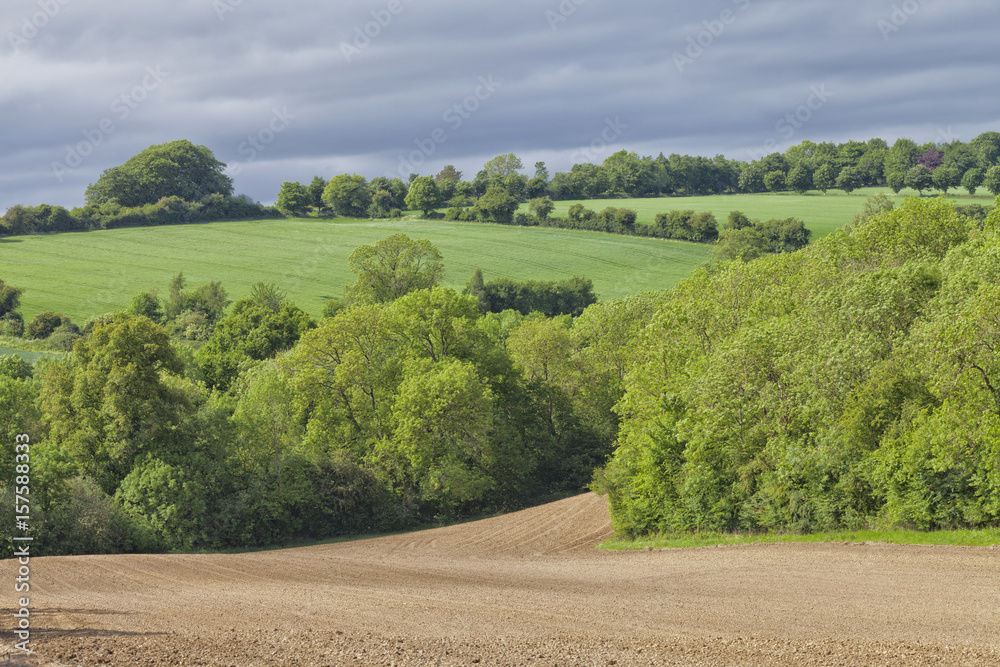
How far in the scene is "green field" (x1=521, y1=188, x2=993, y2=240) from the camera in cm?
13212

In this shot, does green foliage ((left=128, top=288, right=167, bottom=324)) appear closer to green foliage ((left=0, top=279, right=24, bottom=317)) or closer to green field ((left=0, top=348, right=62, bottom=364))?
green foliage ((left=0, top=279, right=24, bottom=317))

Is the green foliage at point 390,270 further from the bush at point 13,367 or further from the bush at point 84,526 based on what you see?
the bush at point 84,526

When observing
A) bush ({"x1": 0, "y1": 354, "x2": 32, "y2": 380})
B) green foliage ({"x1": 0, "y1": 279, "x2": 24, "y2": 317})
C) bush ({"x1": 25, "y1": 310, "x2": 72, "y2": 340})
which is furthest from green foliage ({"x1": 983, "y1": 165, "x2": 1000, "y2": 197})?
green foliage ({"x1": 0, "y1": 279, "x2": 24, "y2": 317})

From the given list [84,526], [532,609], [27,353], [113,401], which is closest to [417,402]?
[113,401]

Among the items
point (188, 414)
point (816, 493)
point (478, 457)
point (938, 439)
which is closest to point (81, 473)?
point (188, 414)

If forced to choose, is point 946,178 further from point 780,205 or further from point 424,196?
point 424,196

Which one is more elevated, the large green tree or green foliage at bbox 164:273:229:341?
the large green tree

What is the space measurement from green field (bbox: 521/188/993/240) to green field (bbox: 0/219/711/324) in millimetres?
17027

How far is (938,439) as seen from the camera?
30.6 metres

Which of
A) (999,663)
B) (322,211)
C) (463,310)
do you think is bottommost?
(999,663)

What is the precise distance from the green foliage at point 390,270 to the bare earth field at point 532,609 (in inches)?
2253

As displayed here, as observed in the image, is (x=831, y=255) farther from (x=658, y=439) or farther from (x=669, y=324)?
(x=658, y=439)

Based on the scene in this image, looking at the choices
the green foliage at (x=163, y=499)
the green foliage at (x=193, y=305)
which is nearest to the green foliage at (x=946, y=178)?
the green foliage at (x=193, y=305)

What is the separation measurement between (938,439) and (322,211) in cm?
14812
